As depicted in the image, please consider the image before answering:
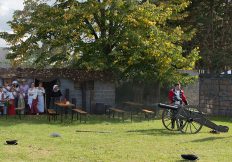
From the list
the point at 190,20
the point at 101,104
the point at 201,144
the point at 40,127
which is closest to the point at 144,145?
the point at 201,144

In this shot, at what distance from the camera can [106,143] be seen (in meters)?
13.7

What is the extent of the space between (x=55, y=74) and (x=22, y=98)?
2655 mm

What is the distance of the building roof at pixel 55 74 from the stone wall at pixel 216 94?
5.19 meters

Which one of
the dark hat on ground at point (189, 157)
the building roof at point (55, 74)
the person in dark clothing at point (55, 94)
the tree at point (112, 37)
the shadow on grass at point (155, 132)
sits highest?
the tree at point (112, 37)

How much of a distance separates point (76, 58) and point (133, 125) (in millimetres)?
8412

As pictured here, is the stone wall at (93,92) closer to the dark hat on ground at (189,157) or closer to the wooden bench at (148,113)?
the wooden bench at (148,113)

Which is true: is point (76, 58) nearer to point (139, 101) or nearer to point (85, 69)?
point (85, 69)

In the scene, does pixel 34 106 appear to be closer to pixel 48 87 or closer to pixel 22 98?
pixel 22 98

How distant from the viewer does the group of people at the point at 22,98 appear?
73.9ft

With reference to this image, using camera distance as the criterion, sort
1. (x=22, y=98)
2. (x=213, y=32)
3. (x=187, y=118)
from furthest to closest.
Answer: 1. (x=213, y=32)
2. (x=22, y=98)
3. (x=187, y=118)

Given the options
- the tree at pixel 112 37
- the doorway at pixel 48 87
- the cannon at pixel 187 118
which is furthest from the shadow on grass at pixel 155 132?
the doorway at pixel 48 87

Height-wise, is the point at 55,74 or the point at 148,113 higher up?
the point at 55,74

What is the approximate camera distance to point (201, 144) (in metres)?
13.9

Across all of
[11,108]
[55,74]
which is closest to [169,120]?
[11,108]
